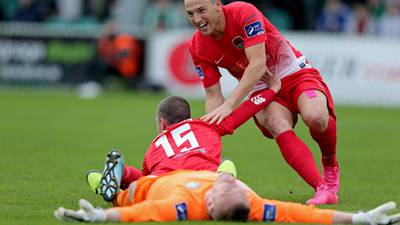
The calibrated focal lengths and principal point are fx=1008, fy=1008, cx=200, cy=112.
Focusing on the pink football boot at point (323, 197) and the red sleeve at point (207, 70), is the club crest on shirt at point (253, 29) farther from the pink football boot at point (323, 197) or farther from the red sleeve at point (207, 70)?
the pink football boot at point (323, 197)

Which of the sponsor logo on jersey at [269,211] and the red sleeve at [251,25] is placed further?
the red sleeve at [251,25]

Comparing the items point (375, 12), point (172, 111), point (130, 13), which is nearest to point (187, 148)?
point (172, 111)

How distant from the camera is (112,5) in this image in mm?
27922

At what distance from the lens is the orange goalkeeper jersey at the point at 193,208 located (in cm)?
657

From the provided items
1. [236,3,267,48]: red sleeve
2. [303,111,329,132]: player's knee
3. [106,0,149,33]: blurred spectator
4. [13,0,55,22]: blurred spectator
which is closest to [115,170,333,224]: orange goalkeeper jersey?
[303,111,329,132]: player's knee

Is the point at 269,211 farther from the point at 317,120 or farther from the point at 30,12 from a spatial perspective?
the point at 30,12

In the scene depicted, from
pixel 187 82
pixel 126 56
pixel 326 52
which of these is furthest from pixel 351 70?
pixel 126 56

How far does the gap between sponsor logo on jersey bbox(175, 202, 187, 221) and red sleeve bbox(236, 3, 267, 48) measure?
6.37 feet

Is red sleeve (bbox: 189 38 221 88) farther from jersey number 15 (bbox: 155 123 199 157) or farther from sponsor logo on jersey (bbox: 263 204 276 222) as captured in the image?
sponsor logo on jersey (bbox: 263 204 276 222)

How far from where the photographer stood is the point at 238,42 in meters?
8.34

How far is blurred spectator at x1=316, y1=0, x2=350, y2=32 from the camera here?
930 inches

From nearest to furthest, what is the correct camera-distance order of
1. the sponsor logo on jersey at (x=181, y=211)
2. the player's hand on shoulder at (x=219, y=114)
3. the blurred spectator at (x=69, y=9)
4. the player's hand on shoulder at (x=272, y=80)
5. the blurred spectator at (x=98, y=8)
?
the sponsor logo on jersey at (x=181, y=211), the player's hand on shoulder at (x=219, y=114), the player's hand on shoulder at (x=272, y=80), the blurred spectator at (x=69, y=9), the blurred spectator at (x=98, y=8)

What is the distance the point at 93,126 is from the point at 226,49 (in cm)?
822

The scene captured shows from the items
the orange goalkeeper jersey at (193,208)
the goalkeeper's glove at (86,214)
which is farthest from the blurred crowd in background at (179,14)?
the goalkeeper's glove at (86,214)
